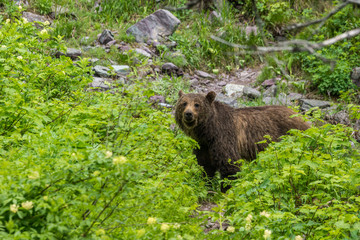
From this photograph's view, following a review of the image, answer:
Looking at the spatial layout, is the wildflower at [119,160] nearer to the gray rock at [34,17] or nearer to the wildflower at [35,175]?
the wildflower at [35,175]

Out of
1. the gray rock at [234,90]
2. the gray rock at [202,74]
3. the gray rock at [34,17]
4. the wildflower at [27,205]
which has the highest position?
the gray rock at [34,17]

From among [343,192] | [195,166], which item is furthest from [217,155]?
[343,192]

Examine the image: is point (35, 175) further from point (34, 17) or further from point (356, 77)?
point (34, 17)

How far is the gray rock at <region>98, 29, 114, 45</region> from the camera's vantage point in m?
11.0

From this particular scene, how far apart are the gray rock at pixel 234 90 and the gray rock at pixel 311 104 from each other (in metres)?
1.38

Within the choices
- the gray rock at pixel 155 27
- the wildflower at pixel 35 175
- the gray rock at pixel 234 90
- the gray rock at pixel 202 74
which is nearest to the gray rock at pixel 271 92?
the gray rock at pixel 234 90

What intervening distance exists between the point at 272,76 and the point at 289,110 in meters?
3.54

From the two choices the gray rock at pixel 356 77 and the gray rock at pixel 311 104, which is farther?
the gray rock at pixel 356 77

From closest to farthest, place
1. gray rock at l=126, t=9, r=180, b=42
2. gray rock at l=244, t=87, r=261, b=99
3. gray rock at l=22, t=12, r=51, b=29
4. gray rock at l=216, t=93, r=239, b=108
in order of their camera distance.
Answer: gray rock at l=216, t=93, r=239, b=108
gray rock at l=244, t=87, r=261, b=99
gray rock at l=22, t=12, r=51, b=29
gray rock at l=126, t=9, r=180, b=42

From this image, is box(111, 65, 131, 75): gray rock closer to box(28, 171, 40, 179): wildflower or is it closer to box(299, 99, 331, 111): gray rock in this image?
box(299, 99, 331, 111): gray rock

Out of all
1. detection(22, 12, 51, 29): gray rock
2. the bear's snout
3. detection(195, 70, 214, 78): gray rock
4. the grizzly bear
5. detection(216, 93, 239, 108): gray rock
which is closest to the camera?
the bear's snout

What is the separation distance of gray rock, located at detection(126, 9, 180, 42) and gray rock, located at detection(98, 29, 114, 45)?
549 millimetres

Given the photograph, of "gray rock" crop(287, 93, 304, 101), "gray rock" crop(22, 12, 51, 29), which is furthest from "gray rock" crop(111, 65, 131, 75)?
"gray rock" crop(287, 93, 304, 101)

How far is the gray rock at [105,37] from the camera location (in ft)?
36.1
